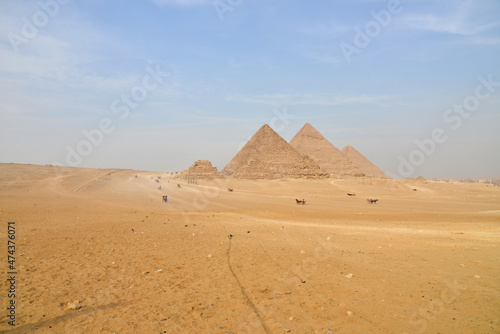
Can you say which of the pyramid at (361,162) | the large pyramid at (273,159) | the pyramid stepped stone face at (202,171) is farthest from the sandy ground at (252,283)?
the pyramid at (361,162)

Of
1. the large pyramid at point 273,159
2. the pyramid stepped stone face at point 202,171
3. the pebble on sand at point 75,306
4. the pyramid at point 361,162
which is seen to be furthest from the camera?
the pyramid at point 361,162

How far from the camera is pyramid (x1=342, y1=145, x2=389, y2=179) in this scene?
519 feet

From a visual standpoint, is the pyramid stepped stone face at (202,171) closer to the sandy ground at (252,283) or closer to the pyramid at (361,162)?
the sandy ground at (252,283)

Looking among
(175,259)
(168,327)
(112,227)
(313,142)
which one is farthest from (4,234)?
(313,142)

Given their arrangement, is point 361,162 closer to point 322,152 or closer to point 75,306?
point 322,152

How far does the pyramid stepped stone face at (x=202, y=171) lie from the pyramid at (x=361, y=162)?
100732 millimetres

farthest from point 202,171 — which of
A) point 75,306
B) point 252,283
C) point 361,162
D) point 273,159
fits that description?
point 361,162

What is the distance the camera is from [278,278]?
246 inches

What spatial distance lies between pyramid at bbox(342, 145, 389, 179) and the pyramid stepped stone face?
330 feet

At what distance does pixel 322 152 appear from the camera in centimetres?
13412

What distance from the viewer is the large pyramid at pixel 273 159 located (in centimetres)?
8788

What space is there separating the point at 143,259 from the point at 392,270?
5775 mm

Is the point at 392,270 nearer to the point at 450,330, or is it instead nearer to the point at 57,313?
the point at 450,330

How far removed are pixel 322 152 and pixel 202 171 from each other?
7175 centimetres
